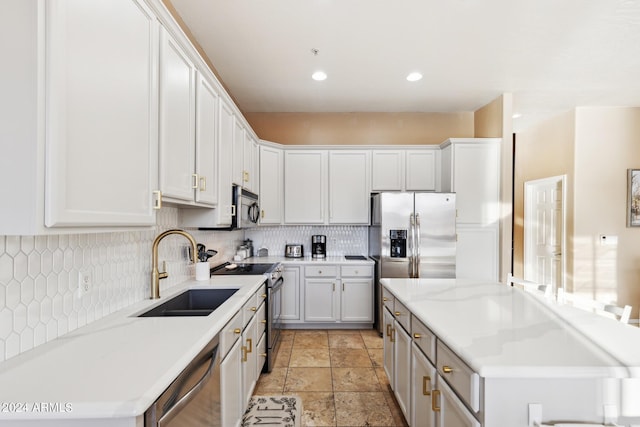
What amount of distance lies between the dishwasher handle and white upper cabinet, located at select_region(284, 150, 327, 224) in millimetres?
2944

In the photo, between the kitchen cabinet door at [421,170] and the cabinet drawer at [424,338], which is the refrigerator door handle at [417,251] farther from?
the cabinet drawer at [424,338]

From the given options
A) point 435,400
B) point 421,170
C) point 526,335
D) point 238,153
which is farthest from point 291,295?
point 526,335

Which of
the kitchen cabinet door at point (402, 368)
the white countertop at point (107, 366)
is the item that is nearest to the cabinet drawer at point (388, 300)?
the kitchen cabinet door at point (402, 368)

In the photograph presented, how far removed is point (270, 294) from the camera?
2848mm

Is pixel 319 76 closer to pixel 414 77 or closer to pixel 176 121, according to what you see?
pixel 414 77

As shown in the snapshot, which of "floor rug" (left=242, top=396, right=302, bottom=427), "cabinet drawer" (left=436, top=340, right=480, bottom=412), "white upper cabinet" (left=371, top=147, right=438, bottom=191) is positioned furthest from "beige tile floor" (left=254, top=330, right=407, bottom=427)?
"white upper cabinet" (left=371, top=147, right=438, bottom=191)

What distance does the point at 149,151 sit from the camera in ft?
4.59

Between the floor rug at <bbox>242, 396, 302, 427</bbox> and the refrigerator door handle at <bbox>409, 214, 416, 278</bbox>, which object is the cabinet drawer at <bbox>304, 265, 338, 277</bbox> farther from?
the floor rug at <bbox>242, 396, 302, 427</bbox>

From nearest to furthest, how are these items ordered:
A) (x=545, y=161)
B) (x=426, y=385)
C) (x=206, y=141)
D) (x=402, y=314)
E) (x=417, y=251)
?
1. (x=426, y=385)
2. (x=402, y=314)
3. (x=206, y=141)
4. (x=417, y=251)
5. (x=545, y=161)

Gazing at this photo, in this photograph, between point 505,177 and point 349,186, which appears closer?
point 505,177

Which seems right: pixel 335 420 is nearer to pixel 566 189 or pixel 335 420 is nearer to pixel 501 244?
pixel 501 244

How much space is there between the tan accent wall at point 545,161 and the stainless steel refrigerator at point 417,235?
1917 mm

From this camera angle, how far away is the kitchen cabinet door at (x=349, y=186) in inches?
169

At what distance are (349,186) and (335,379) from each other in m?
2.40
